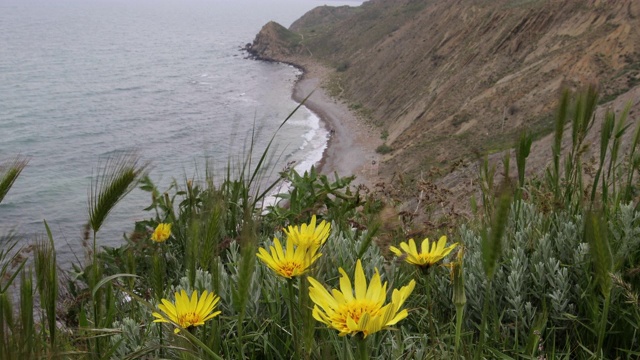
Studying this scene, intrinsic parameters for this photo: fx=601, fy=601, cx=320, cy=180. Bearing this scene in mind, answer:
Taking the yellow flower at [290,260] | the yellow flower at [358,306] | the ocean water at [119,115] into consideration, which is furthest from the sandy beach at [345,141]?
the yellow flower at [358,306]

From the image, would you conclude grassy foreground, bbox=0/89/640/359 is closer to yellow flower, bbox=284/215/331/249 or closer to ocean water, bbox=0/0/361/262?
yellow flower, bbox=284/215/331/249

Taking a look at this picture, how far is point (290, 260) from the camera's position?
65.5 inches

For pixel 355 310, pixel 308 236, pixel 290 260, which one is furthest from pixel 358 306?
pixel 308 236

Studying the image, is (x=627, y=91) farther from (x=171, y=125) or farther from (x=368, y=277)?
(x=171, y=125)

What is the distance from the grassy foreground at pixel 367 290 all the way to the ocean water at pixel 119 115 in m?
4.27

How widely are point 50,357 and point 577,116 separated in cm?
218

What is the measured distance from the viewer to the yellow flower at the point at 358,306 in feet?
4.06

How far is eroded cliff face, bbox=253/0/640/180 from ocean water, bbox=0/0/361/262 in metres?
5.82

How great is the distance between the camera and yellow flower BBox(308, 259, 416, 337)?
124cm

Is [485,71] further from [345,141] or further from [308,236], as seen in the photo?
[308,236]

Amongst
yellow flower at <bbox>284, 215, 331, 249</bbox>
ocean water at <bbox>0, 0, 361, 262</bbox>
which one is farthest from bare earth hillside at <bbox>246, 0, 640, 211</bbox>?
yellow flower at <bbox>284, 215, 331, 249</bbox>

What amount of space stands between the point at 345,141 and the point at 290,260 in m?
35.5

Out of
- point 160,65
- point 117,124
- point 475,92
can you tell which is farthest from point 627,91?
point 160,65

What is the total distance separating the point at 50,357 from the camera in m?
1.35
